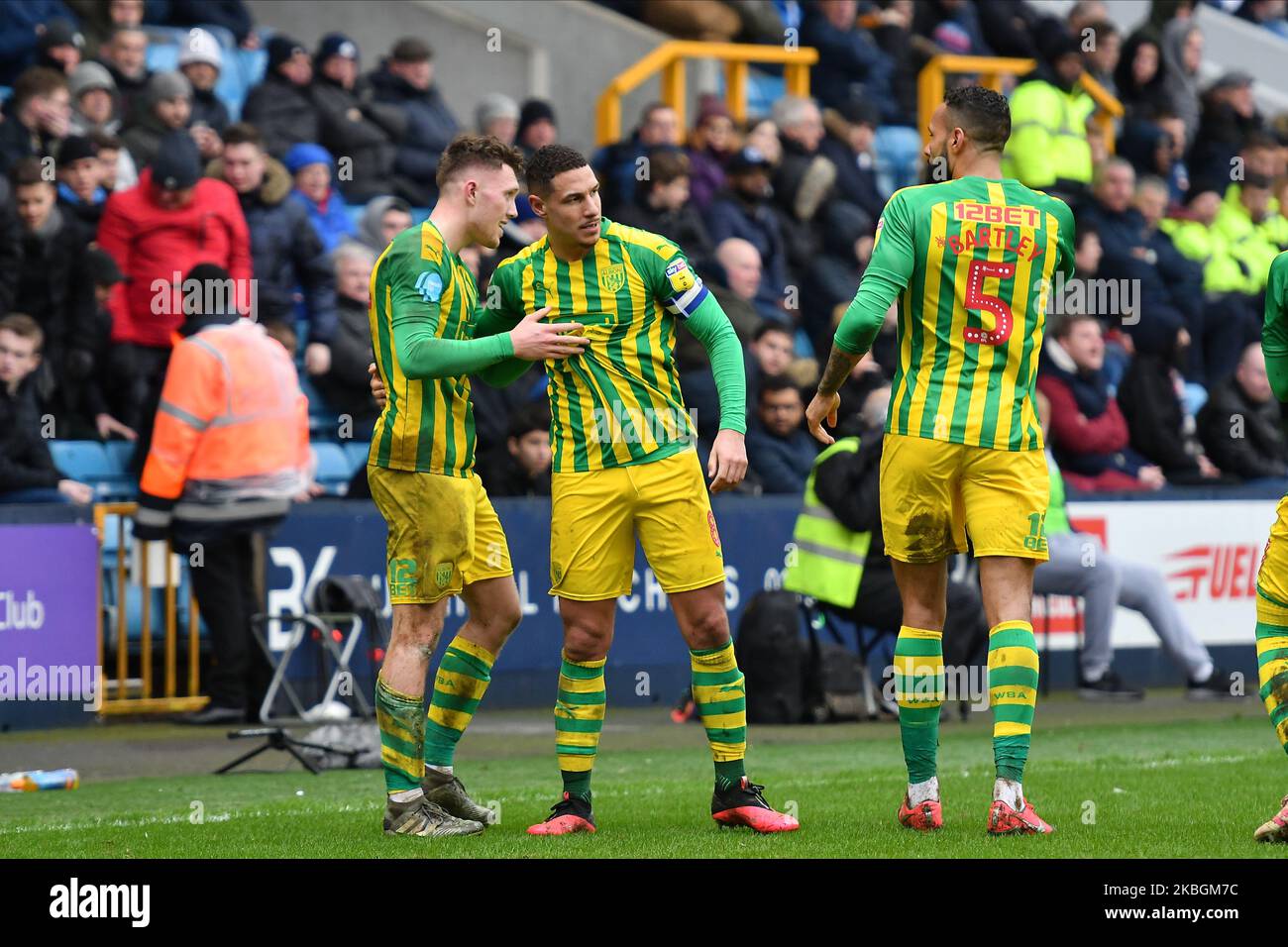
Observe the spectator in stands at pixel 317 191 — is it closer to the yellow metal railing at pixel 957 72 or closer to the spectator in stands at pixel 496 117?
the spectator in stands at pixel 496 117

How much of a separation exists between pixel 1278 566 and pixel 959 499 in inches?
43.3

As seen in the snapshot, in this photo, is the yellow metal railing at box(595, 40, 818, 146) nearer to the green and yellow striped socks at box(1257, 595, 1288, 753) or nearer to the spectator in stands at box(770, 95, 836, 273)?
the spectator in stands at box(770, 95, 836, 273)

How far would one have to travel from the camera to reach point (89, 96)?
1448 cm

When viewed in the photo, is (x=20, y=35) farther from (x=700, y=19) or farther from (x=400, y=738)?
(x=400, y=738)

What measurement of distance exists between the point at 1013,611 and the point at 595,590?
147 centimetres

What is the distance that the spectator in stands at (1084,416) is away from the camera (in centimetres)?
1617

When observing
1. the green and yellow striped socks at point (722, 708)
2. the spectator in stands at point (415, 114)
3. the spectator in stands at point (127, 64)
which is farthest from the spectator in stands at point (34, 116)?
the green and yellow striped socks at point (722, 708)

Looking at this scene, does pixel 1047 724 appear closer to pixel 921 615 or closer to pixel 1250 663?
pixel 1250 663

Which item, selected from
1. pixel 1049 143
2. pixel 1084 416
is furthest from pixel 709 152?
pixel 1084 416

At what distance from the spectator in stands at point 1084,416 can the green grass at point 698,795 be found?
319 centimetres

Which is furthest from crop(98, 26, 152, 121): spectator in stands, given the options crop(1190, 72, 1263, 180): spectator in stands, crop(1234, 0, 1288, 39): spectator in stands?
crop(1234, 0, 1288, 39): spectator in stands

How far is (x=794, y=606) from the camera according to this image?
1287 cm

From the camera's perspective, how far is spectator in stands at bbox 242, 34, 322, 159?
51.1 ft
